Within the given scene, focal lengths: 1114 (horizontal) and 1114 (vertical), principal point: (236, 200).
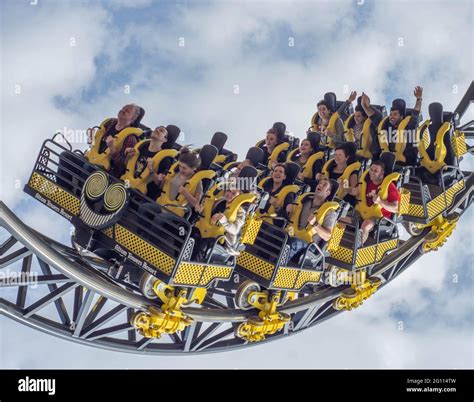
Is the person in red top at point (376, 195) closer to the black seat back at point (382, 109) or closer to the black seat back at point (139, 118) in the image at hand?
the black seat back at point (382, 109)

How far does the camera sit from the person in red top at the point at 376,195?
41.4ft

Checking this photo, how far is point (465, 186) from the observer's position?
15.5 meters

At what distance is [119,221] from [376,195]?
10.3 ft

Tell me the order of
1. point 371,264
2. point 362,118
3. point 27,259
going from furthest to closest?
point 362,118, point 371,264, point 27,259

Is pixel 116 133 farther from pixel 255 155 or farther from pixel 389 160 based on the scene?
pixel 389 160

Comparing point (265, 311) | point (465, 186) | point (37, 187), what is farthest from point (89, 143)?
point (465, 186)

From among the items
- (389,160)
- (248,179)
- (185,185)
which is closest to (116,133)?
(185,185)

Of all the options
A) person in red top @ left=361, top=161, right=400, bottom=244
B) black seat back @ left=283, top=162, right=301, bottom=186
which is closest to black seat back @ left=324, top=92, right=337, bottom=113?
person in red top @ left=361, top=161, right=400, bottom=244

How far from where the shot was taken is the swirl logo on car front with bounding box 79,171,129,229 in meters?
11.1

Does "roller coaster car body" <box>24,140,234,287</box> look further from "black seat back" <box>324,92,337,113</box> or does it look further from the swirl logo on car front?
"black seat back" <box>324,92,337,113</box>

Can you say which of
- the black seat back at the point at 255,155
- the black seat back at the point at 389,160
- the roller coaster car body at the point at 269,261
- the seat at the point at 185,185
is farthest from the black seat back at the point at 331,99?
the seat at the point at 185,185

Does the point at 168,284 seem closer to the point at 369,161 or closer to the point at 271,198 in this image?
the point at 271,198

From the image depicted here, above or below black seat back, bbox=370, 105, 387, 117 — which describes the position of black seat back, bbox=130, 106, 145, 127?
below

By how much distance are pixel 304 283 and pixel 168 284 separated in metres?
1.95
